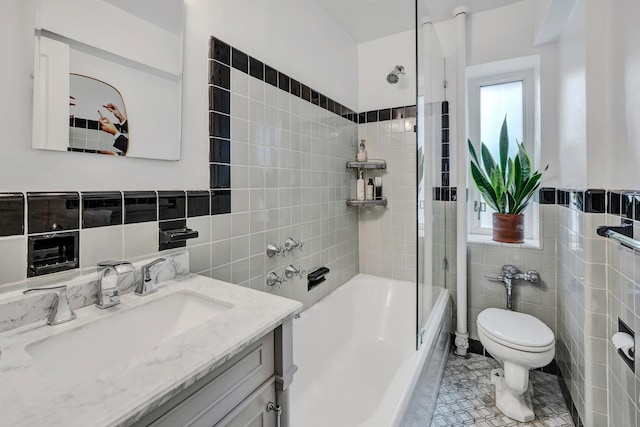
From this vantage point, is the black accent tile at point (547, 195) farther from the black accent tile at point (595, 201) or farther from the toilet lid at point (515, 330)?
the toilet lid at point (515, 330)

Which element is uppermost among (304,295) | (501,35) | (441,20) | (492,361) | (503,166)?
(441,20)

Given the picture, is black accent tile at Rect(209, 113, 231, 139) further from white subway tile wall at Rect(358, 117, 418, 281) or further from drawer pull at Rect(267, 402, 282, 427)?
white subway tile wall at Rect(358, 117, 418, 281)

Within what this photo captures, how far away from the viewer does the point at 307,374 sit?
1.67 m

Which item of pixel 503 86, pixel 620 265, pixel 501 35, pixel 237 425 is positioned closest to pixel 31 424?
pixel 237 425

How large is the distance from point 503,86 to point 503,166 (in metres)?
0.75

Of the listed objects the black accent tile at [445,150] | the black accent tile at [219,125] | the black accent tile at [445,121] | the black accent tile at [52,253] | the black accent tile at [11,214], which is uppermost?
the black accent tile at [445,121]

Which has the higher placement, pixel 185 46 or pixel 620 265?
pixel 185 46

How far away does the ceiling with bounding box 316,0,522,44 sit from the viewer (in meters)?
2.02

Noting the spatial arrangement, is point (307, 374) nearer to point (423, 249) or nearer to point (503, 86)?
point (423, 249)

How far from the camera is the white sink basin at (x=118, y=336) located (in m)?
0.68

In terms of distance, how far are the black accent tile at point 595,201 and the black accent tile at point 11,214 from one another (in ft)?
6.87

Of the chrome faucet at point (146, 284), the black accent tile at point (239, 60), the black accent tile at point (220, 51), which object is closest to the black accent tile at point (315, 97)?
the black accent tile at point (239, 60)

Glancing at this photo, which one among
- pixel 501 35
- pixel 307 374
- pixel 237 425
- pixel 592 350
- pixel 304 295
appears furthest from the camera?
pixel 501 35

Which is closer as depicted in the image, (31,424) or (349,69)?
(31,424)
